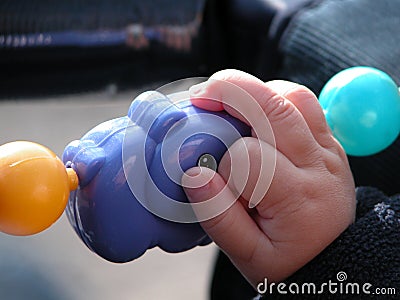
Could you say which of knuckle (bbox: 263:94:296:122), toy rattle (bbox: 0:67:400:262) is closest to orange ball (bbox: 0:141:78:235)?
toy rattle (bbox: 0:67:400:262)

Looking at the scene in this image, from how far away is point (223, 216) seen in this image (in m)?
0.33

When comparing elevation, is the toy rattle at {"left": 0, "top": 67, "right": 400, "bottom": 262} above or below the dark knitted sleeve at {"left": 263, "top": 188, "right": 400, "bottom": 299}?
above

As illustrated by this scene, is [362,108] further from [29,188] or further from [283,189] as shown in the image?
[29,188]

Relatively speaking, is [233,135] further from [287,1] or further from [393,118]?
[287,1]

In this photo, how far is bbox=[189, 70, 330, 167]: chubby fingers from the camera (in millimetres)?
332

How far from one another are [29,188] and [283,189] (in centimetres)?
12

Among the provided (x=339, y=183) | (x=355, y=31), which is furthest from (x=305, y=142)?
(x=355, y=31)

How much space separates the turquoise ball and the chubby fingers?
6 cm

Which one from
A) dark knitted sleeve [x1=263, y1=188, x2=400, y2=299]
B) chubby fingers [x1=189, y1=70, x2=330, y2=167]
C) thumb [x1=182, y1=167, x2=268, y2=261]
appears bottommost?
dark knitted sleeve [x1=263, y1=188, x2=400, y2=299]

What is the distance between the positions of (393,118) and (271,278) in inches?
4.7

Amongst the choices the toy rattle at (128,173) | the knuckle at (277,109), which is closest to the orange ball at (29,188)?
the toy rattle at (128,173)

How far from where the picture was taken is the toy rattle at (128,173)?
0.97ft

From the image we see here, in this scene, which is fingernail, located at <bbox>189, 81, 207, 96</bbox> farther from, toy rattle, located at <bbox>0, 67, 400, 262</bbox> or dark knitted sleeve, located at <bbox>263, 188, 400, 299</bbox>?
dark knitted sleeve, located at <bbox>263, 188, 400, 299</bbox>

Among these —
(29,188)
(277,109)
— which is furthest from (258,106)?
(29,188)
